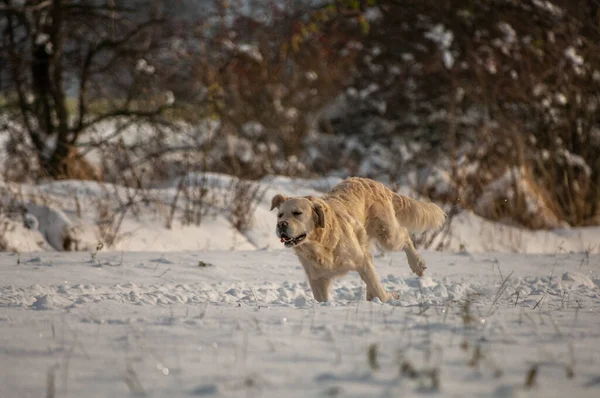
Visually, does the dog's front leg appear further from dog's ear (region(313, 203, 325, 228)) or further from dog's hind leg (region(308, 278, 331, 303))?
dog's ear (region(313, 203, 325, 228))

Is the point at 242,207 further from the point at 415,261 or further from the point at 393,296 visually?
the point at 393,296

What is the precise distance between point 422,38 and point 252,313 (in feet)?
46.9

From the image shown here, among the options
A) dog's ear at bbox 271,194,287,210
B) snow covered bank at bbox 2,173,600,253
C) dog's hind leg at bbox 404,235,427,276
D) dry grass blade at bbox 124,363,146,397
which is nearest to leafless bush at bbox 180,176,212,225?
snow covered bank at bbox 2,173,600,253

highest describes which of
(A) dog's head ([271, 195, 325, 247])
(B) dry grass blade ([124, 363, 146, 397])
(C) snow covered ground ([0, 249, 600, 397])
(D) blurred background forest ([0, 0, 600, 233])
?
(D) blurred background forest ([0, 0, 600, 233])

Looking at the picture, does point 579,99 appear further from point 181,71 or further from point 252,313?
point 252,313

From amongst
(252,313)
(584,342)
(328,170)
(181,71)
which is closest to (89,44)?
(181,71)

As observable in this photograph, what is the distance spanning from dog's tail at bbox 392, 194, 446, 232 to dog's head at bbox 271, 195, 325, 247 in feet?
5.29

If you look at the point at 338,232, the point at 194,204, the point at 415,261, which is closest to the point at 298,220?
the point at 338,232

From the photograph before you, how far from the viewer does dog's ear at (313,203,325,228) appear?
5.40 metres

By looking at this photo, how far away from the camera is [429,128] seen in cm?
1850

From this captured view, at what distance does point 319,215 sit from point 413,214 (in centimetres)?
171

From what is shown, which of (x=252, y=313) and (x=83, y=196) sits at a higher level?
(x=83, y=196)

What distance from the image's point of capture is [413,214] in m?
6.88

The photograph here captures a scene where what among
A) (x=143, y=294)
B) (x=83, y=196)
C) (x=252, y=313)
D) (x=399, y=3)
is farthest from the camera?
(x=399, y=3)
